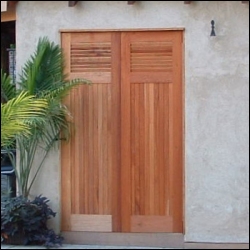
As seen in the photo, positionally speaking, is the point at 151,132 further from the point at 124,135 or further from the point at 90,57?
the point at 90,57

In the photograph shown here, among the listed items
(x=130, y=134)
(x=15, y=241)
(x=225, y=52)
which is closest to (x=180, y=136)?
(x=130, y=134)

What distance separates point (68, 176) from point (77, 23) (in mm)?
1875

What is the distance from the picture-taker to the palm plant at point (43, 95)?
798 cm

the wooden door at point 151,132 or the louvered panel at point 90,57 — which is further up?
the louvered panel at point 90,57

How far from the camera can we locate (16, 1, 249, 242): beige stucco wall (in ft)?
26.1

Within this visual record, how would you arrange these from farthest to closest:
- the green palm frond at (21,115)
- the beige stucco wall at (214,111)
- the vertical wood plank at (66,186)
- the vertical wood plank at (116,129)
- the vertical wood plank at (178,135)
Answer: the vertical wood plank at (66,186)
the vertical wood plank at (116,129)
the vertical wood plank at (178,135)
the beige stucco wall at (214,111)
the green palm frond at (21,115)

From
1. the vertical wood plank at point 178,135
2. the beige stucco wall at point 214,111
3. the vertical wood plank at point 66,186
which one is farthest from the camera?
the vertical wood plank at point 66,186

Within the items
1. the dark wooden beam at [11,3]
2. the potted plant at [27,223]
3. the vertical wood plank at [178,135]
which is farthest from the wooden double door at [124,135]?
the dark wooden beam at [11,3]

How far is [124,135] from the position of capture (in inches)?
324

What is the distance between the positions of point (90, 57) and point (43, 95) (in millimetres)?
825

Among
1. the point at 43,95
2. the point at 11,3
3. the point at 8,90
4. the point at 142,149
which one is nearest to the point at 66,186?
the point at 142,149

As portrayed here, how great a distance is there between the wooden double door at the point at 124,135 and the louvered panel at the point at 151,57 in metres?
0.01

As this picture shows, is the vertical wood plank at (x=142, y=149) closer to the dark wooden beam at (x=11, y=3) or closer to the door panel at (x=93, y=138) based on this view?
the door panel at (x=93, y=138)

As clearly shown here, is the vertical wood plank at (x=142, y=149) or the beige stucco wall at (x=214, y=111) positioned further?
the vertical wood plank at (x=142, y=149)
